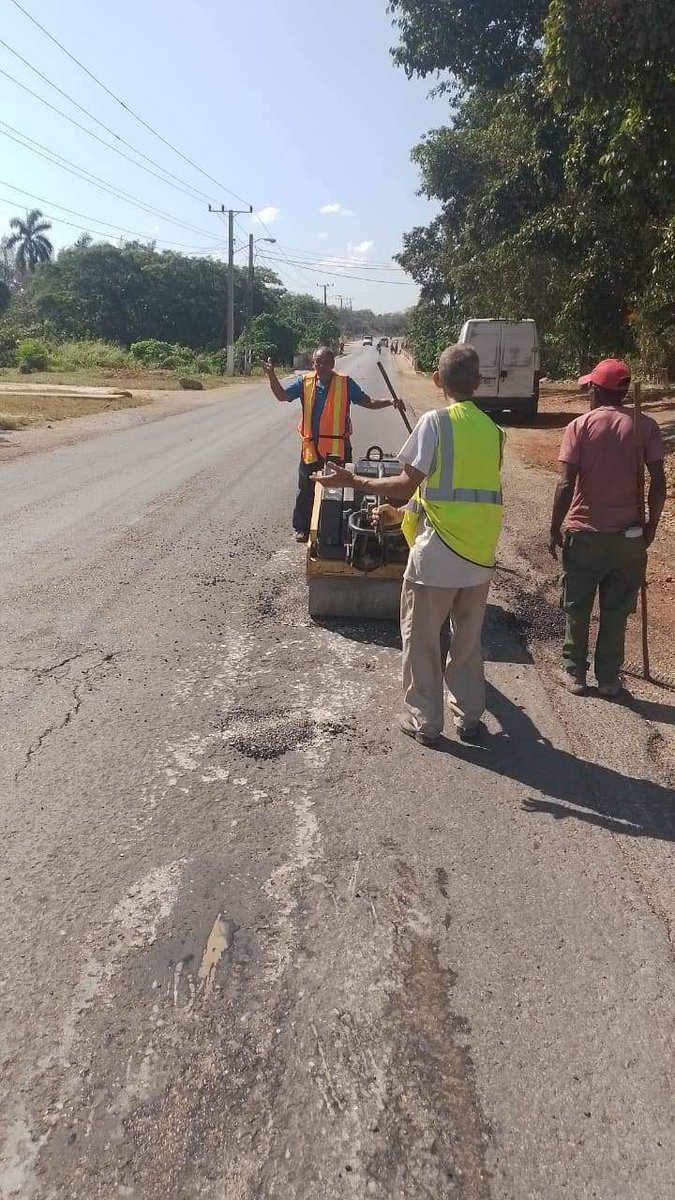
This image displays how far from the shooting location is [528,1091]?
2.10 m

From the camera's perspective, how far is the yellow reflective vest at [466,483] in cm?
360

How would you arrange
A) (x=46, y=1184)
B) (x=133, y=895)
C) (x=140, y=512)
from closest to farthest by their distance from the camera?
1. (x=46, y=1184)
2. (x=133, y=895)
3. (x=140, y=512)

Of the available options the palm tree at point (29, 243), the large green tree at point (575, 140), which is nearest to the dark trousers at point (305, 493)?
the large green tree at point (575, 140)

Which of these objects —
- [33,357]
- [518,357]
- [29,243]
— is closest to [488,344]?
[518,357]

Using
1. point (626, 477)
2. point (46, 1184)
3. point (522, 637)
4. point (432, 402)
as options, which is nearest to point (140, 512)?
point (522, 637)

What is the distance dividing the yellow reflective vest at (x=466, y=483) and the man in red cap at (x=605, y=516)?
3.19 ft

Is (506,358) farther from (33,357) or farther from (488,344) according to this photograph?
(33,357)

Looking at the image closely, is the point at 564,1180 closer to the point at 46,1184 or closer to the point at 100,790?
the point at 46,1184

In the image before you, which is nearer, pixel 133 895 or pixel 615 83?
pixel 133 895

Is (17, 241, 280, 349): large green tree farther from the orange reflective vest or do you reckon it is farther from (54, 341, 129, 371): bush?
the orange reflective vest

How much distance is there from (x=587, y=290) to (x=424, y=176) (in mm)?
→ 19618

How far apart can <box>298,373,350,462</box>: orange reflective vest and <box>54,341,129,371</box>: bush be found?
36.7m

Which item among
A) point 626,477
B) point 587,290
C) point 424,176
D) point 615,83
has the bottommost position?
point 626,477

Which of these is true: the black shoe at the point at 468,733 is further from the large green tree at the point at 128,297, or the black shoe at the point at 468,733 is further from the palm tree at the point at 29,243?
the palm tree at the point at 29,243
